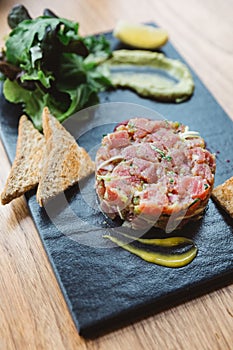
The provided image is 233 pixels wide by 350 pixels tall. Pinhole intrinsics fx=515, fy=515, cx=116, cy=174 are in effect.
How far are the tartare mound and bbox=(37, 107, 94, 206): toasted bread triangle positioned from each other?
22 cm

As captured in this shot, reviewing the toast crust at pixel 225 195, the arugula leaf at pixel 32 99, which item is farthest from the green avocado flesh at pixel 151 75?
the toast crust at pixel 225 195

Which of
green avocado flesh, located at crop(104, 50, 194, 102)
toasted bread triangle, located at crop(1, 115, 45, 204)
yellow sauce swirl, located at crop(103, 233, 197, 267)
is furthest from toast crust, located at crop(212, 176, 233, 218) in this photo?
toasted bread triangle, located at crop(1, 115, 45, 204)

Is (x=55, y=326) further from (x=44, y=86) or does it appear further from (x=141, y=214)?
(x=44, y=86)

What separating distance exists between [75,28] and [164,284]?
2.09m

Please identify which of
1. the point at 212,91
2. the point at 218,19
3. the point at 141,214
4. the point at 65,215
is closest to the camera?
the point at 141,214

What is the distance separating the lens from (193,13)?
203 inches

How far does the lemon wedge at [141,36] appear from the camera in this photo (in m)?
4.59

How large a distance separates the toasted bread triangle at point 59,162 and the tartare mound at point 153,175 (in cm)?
22

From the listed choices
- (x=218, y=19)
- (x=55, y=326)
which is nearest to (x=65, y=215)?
(x=55, y=326)

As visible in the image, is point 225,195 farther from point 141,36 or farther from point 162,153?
point 141,36

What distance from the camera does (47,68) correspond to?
3982 mm

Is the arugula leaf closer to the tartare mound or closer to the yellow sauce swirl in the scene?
the tartare mound

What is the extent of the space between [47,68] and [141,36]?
1073mm

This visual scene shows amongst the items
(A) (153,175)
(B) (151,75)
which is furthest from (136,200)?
(B) (151,75)
